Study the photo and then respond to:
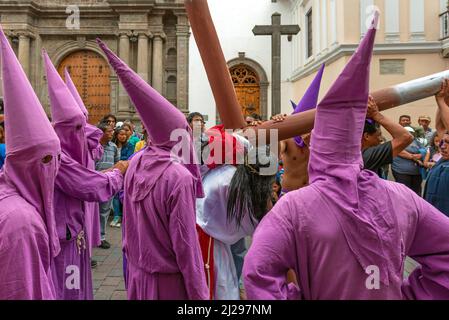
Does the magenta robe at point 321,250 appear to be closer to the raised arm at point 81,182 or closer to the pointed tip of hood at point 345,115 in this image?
the pointed tip of hood at point 345,115

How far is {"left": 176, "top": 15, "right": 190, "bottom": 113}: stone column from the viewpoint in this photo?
1492 centimetres

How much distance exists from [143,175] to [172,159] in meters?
0.19

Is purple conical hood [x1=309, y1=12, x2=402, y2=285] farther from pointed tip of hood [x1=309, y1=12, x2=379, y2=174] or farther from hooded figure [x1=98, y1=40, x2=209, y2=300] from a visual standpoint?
hooded figure [x1=98, y1=40, x2=209, y2=300]

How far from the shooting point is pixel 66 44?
15500 millimetres

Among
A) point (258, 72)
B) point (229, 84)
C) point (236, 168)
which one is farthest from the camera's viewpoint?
point (258, 72)

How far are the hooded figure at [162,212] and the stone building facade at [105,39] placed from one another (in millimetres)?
12436

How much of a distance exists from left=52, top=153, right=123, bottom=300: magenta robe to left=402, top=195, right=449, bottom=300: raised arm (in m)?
2.07

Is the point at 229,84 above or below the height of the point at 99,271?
above

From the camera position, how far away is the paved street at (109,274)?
4.14 meters

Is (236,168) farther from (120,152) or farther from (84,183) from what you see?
(120,152)

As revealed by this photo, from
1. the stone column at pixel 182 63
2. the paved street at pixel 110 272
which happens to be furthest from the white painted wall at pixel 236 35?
the paved street at pixel 110 272

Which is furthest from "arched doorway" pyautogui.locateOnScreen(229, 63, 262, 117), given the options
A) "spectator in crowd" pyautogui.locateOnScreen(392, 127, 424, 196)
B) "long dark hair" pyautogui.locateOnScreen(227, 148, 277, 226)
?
"long dark hair" pyautogui.locateOnScreen(227, 148, 277, 226)
